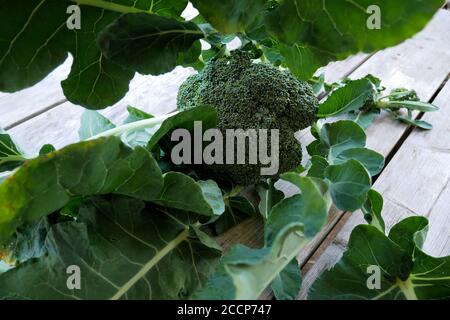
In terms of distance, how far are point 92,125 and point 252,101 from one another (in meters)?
0.23

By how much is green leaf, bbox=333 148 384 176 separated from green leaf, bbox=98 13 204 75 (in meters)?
0.23

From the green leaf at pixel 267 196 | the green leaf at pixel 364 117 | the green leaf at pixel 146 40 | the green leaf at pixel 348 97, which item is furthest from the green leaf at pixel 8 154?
the green leaf at pixel 364 117

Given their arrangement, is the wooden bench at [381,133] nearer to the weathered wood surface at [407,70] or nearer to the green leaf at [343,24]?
the weathered wood surface at [407,70]

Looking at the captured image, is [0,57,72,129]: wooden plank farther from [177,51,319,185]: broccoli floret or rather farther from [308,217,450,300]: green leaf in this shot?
[308,217,450,300]: green leaf

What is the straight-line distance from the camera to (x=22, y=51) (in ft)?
1.30

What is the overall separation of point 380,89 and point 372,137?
13cm

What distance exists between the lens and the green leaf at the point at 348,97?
626mm

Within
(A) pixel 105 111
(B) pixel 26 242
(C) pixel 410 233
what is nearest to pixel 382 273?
(C) pixel 410 233

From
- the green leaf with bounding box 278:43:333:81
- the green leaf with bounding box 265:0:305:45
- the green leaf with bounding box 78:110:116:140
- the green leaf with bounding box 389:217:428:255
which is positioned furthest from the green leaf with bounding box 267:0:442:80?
the green leaf with bounding box 78:110:116:140

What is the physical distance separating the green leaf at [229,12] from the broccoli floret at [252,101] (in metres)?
0.16

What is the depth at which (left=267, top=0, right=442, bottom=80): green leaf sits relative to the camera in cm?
32

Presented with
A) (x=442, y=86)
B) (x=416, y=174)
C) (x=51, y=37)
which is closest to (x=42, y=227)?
(x=51, y=37)

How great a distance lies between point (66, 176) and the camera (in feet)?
1.12
